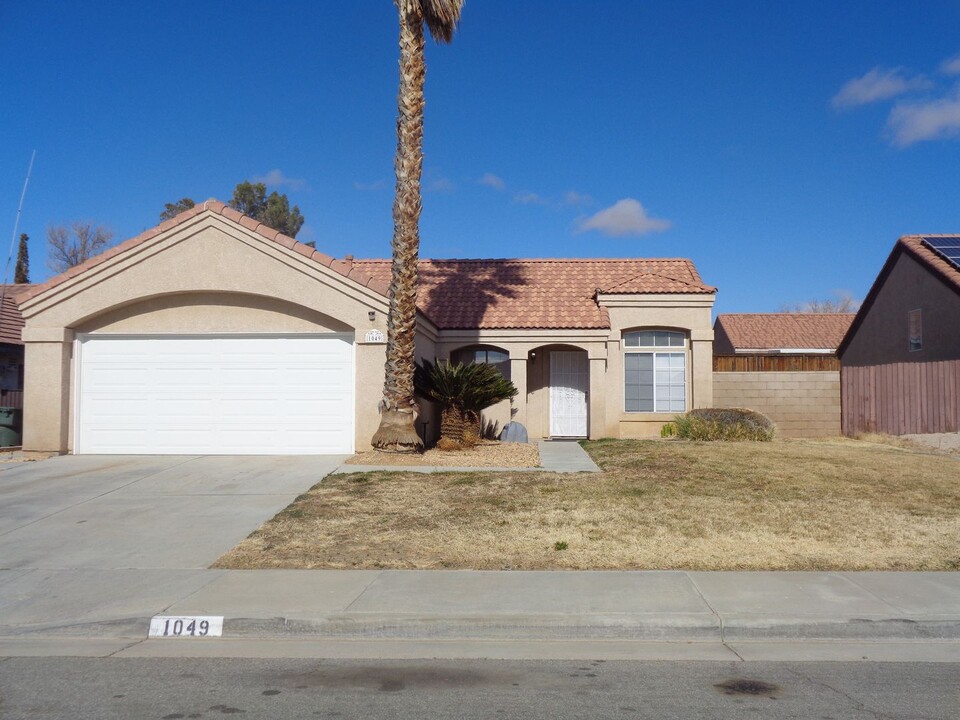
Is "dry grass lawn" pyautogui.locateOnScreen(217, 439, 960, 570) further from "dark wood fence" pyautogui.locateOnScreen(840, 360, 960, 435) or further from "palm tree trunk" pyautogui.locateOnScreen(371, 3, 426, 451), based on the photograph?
"dark wood fence" pyautogui.locateOnScreen(840, 360, 960, 435)

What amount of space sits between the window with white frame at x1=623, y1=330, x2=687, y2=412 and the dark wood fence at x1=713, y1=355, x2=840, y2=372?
1197 millimetres

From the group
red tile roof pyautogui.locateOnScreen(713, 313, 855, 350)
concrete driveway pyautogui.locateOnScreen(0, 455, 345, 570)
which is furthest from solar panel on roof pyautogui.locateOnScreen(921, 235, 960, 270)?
concrete driveway pyautogui.locateOnScreen(0, 455, 345, 570)

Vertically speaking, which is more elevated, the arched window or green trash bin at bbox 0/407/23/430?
the arched window

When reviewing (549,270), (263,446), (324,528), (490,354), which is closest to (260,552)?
(324,528)

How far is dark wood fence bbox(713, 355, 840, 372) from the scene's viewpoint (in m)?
21.1

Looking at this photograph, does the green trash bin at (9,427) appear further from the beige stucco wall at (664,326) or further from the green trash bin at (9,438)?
the beige stucco wall at (664,326)

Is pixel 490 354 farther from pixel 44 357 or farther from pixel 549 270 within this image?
pixel 44 357

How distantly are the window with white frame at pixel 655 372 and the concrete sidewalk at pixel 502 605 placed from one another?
12150 millimetres

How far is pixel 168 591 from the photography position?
26.1ft

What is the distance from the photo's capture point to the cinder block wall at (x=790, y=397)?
68.9ft

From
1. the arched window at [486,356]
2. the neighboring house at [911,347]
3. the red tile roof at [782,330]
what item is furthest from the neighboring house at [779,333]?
the arched window at [486,356]

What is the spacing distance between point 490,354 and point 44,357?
386 inches

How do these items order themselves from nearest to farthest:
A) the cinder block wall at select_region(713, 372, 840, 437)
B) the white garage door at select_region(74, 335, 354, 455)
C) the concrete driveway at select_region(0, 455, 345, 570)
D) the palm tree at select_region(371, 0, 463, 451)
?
1. the concrete driveway at select_region(0, 455, 345, 570)
2. the palm tree at select_region(371, 0, 463, 451)
3. the white garage door at select_region(74, 335, 354, 455)
4. the cinder block wall at select_region(713, 372, 840, 437)

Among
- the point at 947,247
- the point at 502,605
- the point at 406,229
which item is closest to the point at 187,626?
the point at 502,605
